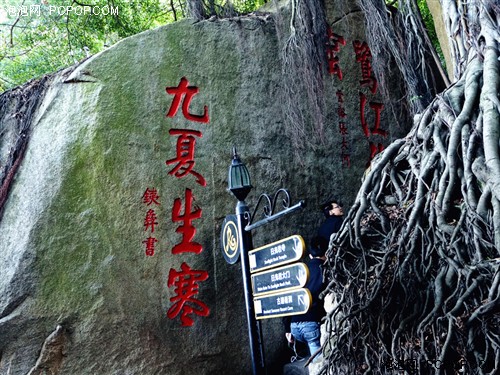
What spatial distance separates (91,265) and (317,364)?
195 centimetres

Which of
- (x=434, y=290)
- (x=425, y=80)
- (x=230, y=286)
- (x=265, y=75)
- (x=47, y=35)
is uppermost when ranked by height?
(x=47, y=35)

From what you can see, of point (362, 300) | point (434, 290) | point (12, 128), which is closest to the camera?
point (434, 290)

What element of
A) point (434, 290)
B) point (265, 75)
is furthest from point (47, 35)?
point (434, 290)

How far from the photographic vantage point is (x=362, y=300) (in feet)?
9.96

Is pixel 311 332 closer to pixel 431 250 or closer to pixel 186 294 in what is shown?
pixel 186 294

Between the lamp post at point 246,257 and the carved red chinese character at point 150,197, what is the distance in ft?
3.37

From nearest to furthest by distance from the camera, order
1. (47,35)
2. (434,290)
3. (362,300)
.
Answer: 1. (434,290)
2. (362,300)
3. (47,35)

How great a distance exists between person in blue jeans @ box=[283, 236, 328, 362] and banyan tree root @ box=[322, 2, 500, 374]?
0.77 metres

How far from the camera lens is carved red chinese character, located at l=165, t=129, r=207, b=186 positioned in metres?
4.98

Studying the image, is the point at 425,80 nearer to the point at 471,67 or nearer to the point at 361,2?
the point at 361,2

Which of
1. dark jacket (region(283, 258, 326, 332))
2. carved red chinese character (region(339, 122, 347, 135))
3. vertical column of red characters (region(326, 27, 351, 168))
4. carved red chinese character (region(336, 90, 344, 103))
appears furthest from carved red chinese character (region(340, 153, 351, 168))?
dark jacket (region(283, 258, 326, 332))

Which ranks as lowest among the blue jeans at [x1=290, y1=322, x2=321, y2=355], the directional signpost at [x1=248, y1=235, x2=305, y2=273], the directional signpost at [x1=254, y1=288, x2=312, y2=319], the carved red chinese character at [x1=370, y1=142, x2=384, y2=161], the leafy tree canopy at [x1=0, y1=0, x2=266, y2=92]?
the blue jeans at [x1=290, y1=322, x2=321, y2=355]

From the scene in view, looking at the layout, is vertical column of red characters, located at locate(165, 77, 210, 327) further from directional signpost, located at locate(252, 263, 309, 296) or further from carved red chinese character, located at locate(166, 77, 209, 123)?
directional signpost, located at locate(252, 263, 309, 296)

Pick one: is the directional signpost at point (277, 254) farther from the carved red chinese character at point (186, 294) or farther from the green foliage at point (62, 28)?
the green foliage at point (62, 28)
